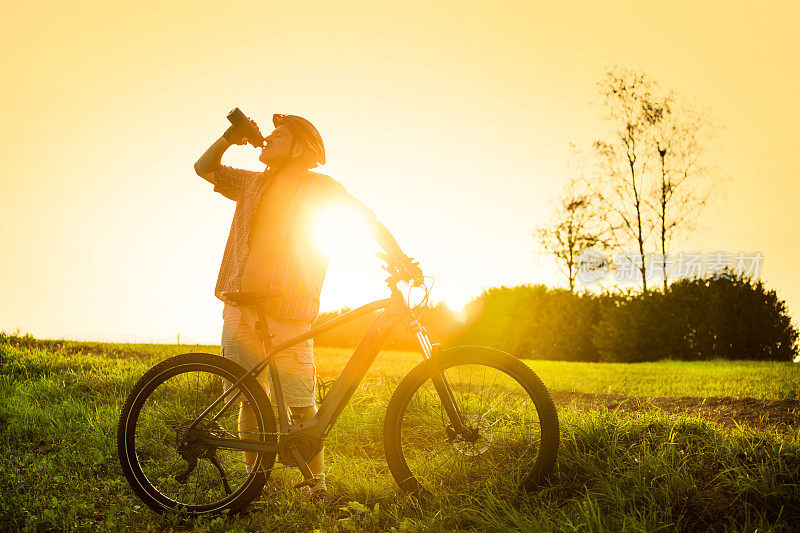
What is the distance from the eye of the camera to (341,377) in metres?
3.93

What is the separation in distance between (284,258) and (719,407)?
16.3 feet

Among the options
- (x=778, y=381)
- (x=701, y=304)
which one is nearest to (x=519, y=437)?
(x=778, y=381)

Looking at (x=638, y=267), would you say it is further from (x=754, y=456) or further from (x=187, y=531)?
(x=187, y=531)

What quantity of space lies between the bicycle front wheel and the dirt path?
1.28 metres

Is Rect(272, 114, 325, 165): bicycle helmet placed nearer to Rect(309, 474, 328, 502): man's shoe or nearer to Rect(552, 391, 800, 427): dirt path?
Rect(309, 474, 328, 502): man's shoe

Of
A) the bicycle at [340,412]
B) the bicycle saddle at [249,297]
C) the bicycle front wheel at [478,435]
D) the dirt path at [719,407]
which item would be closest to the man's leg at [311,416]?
the bicycle at [340,412]

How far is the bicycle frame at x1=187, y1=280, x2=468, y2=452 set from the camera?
12.4ft

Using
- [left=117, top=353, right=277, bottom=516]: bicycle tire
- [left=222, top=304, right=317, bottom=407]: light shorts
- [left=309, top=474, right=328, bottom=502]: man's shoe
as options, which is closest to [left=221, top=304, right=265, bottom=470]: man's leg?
[left=222, top=304, right=317, bottom=407]: light shorts

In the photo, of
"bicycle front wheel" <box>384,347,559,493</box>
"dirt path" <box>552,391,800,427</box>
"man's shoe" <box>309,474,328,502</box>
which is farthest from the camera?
"dirt path" <box>552,391,800,427</box>

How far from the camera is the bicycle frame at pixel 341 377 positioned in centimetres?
377

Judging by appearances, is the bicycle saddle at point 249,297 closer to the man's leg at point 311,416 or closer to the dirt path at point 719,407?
the man's leg at point 311,416

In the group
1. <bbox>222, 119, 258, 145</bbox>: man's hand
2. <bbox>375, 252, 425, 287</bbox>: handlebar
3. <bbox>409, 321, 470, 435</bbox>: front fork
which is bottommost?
<bbox>409, 321, 470, 435</bbox>: front fork

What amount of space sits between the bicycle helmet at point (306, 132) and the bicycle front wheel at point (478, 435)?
1.63 m

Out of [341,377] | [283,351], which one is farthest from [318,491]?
[283,351]
